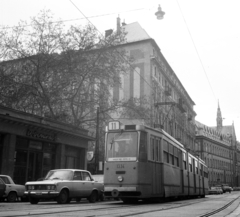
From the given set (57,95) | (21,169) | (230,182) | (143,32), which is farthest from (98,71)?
(230,182)

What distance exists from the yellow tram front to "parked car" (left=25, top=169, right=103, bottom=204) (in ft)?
6.11

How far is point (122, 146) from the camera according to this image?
14195 mm

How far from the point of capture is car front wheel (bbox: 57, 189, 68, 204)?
47.0ft

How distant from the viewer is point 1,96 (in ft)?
90.5

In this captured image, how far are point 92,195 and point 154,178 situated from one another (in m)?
3.45

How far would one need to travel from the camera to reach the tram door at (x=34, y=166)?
77.8 ft

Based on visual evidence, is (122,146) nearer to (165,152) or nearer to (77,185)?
(165,152)

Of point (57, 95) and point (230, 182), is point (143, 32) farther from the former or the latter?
point (230, 182)

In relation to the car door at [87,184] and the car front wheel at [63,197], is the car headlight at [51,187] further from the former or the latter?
the car door at [87,184]

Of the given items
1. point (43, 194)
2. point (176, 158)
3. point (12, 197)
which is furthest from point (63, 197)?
point (176, 158)

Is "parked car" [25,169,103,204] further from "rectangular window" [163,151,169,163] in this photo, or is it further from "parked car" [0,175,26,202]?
"rectangular window" [163,151,169,163]

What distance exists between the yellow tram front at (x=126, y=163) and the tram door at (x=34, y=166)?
36.1ft

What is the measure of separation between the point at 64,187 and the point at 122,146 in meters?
2.96

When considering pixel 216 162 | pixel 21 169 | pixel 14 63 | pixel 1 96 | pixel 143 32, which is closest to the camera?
pixel 21 169
